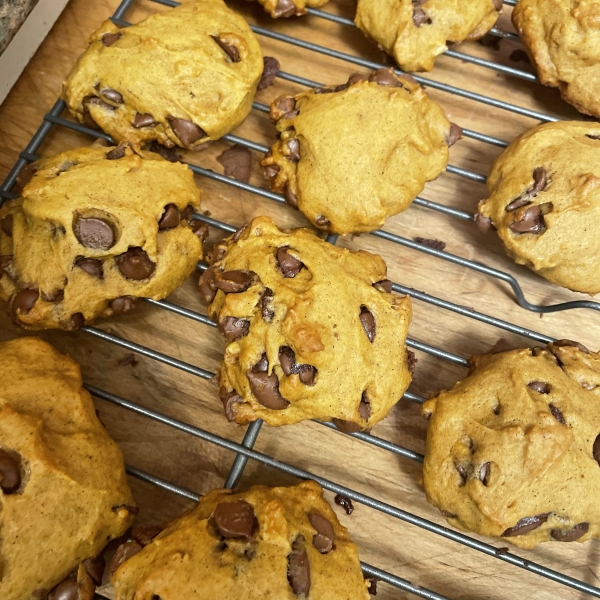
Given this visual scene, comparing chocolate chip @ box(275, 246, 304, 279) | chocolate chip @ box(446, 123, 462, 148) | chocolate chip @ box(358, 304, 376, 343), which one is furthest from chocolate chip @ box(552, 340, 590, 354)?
chocolate chip @ box(275, 246, 304, 279)

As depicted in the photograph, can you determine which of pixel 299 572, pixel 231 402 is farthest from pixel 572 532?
pixel 231 402

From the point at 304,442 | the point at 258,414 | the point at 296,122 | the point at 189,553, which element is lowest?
the point at 304,442

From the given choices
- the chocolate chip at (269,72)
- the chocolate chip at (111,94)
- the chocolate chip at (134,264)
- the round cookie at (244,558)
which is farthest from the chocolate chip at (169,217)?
the round cookie at (244,558)

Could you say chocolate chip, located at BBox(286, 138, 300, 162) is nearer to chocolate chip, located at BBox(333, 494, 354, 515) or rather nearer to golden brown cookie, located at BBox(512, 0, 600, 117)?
golden brown cookie, located at BBox(512, 0, 600, 117)

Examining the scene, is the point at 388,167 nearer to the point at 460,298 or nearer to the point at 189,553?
the point at 460,298

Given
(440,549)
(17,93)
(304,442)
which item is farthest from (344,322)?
(17,93)

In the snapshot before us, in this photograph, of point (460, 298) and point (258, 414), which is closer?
point (258, 414)
